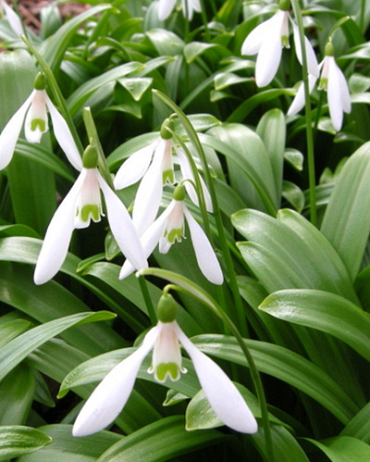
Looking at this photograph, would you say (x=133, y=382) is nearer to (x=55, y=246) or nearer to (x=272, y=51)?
(x=55, y=246)

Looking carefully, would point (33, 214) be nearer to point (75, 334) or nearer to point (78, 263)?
point (78, 263)

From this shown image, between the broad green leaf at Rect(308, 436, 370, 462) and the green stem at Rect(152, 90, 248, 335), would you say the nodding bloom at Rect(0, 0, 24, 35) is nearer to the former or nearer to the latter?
the green stem at Rect(152, 90, 248, 335)

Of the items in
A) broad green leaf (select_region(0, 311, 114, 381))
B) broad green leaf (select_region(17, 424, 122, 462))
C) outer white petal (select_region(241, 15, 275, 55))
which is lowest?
broad green leaf (select_region(17, 424, 122, 462))

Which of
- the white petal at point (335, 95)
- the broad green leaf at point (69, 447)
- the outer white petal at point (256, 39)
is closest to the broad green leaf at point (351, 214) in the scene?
the white petal at point (335, 95)

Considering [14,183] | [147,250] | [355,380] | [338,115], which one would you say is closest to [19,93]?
[14,183]

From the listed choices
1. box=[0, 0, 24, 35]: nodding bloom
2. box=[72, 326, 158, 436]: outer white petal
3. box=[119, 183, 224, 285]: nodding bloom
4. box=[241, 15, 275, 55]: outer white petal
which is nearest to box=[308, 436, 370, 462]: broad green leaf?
box=[119, 183, 224, 285]: nodding bloom

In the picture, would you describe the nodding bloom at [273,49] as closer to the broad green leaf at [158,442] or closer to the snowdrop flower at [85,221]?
the snowdrop flower at [85,221]
